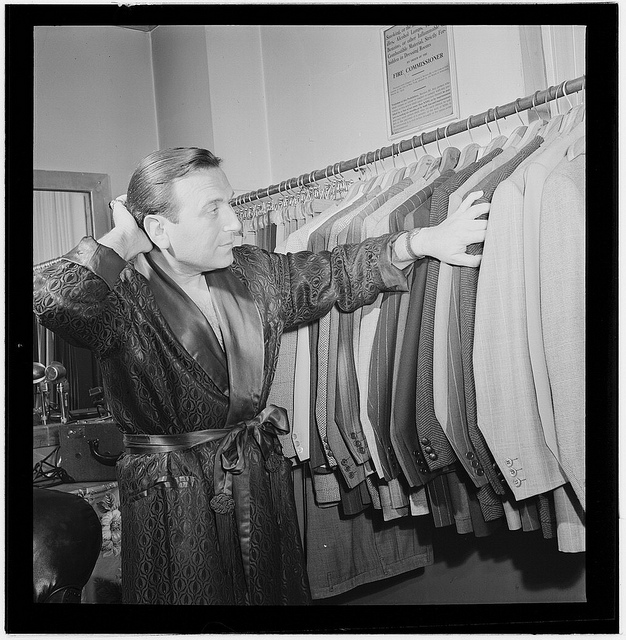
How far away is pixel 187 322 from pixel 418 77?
0.69 m

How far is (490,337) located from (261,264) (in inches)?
18.2

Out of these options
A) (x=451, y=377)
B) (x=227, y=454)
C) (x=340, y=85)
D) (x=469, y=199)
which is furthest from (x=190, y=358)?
(x=340, y=85)

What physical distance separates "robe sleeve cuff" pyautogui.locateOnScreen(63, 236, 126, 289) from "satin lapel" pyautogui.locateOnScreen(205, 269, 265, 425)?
0.56 ft

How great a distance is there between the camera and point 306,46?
1.48 metres

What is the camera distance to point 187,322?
53.6 inches

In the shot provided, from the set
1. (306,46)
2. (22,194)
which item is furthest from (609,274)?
(22,194)

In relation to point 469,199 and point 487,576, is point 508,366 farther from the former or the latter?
point 487,576

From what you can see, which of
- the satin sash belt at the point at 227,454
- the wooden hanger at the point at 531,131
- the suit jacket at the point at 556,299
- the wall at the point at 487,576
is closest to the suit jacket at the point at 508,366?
the suit jacket at the point at 556,299

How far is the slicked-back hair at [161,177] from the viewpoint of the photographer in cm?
135

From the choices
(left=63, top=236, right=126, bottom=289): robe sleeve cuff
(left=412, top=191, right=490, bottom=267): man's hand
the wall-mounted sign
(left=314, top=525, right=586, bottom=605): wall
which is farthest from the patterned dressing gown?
the wall-mounted sign

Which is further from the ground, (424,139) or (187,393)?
(424,139)

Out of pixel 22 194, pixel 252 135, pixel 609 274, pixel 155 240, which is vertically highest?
pixel 252 135

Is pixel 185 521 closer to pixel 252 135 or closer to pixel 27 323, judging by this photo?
pixel 27 323

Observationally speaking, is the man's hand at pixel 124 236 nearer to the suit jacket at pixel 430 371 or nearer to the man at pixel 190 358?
the man at pixel 190 358
